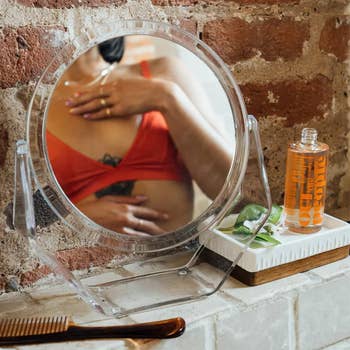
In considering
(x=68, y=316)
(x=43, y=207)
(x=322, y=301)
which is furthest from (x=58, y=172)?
(x=322, y=301)

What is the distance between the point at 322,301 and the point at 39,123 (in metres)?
0.42

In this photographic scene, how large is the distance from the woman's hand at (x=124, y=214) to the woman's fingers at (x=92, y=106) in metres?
0.10

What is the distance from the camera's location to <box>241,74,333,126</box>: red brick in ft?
3.08

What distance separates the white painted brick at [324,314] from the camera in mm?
835

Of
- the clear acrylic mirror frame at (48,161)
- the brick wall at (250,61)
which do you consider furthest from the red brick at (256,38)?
the clear acrylic mirror frame at (48,161)

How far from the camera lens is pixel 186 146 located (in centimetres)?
78

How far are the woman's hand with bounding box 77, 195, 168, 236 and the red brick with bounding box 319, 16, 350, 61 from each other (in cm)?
40

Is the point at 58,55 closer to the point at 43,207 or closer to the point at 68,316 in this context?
the point at 43,207

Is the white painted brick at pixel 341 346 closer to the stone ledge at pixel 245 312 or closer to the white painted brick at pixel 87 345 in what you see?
the stone ledge at pixel 245 312

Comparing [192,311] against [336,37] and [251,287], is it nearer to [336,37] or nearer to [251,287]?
[251,287]

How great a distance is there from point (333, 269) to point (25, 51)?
1.55 ft

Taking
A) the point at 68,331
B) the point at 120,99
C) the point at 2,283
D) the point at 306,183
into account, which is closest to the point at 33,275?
the point at 2,283

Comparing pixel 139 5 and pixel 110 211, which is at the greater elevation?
pixel 139 5

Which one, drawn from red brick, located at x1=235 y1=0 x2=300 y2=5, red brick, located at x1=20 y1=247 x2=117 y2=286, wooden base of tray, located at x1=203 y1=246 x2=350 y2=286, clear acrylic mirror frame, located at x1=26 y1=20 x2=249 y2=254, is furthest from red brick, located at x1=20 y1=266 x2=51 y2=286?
red brick, located at x1=235 y1=0 x2=300 y2=5
